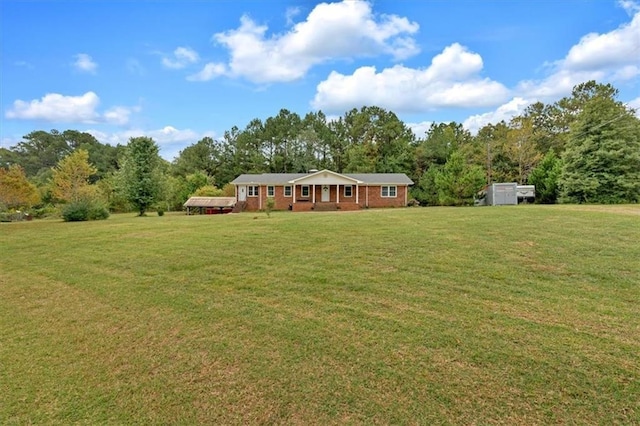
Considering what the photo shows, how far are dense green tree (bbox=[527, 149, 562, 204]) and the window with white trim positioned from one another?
456 inches

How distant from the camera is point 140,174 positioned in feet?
83.6

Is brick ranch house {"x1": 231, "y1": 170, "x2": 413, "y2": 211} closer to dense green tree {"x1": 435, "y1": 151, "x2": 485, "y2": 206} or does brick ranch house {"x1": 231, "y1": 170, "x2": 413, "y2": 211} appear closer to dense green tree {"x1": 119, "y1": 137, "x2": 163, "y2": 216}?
dense green tree {"x1": 435, "y1": 151, "x2": 485, "y2": 206}

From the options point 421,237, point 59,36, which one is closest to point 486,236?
point 421,237

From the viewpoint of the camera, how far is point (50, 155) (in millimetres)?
69750

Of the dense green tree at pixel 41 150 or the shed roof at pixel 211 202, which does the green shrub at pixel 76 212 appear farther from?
the dense green tree at pixel 41 150

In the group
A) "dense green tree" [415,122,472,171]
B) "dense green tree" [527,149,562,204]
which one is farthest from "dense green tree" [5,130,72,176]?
"dense green tree" [527,149,562,204]

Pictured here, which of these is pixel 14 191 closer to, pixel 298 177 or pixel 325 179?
pixel 298 177

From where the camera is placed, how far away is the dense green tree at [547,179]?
27.5 metres

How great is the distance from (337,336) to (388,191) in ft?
91.5

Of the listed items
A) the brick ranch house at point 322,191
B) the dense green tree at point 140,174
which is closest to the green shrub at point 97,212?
the dense green tree at point 140,174

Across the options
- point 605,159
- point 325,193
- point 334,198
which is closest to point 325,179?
point 325,193

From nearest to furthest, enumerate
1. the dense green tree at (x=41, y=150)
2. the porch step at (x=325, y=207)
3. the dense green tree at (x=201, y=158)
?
the porch step at (x=325, y=207)
the dense green tree at (x=201, y=158)
the dense green tree at (x=41, y=150)

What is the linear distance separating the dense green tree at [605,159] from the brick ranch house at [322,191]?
1211cm

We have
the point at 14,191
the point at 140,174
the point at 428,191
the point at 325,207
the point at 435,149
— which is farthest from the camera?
the point at 435,149
